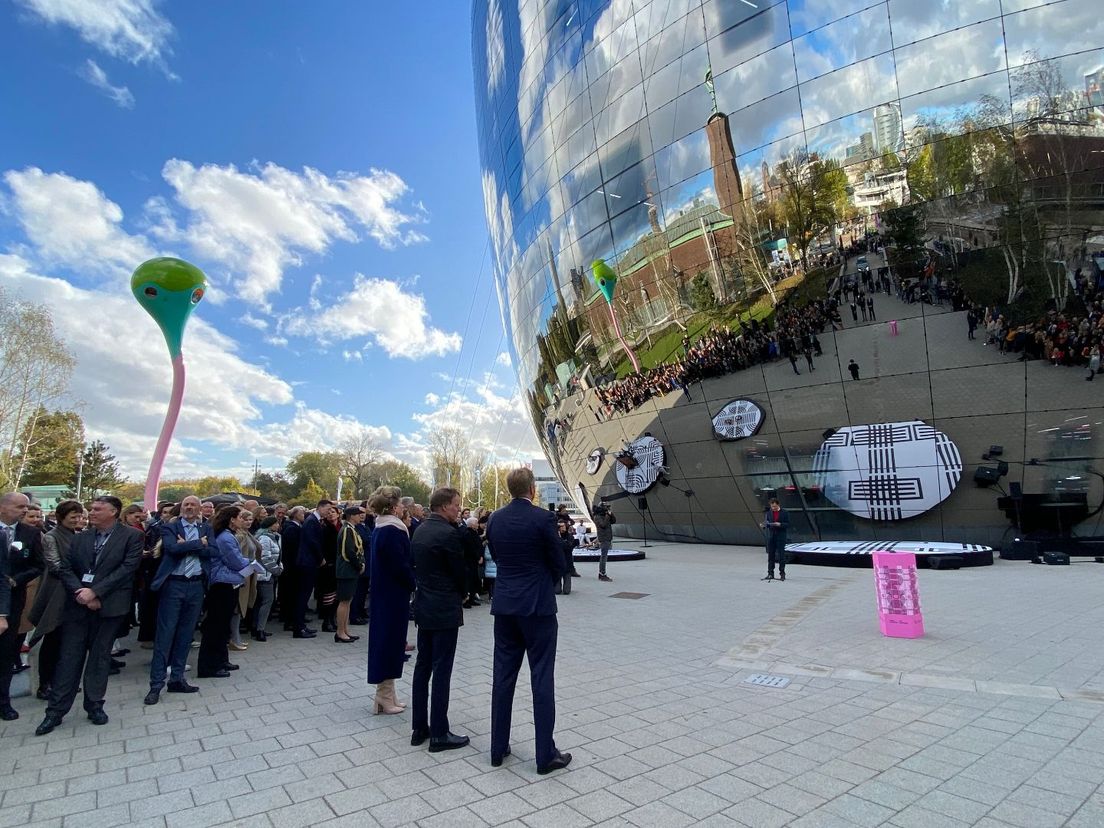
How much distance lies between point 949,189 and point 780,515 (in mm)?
9217

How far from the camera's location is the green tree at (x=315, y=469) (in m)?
93.4

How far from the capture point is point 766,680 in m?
5.32

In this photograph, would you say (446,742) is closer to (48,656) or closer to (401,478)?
(48,656)

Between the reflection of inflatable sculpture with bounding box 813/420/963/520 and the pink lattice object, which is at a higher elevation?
the reflection of inflatable sculpture with bounding box 813/420/963/520

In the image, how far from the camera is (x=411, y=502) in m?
8.91

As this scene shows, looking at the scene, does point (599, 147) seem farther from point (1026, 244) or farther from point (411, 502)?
point (411, 502)

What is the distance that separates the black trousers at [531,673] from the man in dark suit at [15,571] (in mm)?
3933

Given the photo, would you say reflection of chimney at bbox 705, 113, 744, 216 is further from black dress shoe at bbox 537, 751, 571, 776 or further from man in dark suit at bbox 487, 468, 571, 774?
black dress shoe at bbox 537, 751, 571, 776

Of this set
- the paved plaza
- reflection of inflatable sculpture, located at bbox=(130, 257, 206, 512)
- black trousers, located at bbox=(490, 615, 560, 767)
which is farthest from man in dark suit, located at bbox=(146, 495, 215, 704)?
reflection of inflatable sculpture, located at bbox=(130, 257, 206, 512)

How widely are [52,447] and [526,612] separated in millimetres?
51486

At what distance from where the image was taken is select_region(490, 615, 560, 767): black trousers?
11.4 ft

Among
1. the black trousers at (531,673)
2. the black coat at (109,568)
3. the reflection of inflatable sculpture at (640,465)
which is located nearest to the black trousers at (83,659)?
the black coat at (109,568)

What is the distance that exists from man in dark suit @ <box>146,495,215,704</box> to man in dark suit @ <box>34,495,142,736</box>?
1.54 feet

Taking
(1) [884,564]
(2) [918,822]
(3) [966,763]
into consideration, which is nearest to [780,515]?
(1) [884,564]
